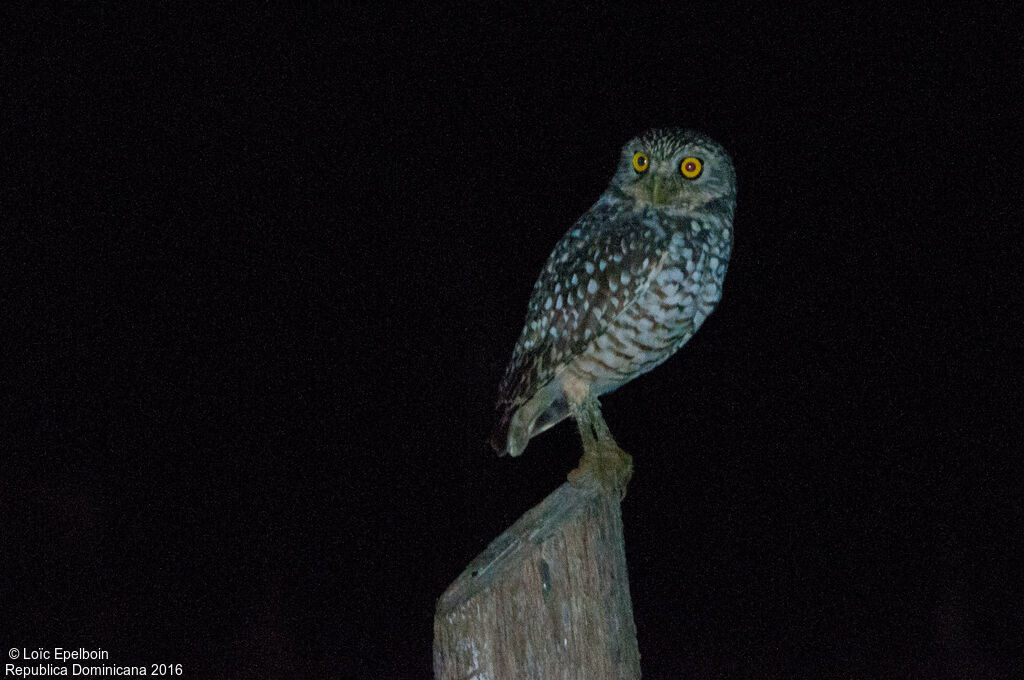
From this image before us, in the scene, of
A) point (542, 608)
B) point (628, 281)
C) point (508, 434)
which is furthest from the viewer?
point (508, 434)

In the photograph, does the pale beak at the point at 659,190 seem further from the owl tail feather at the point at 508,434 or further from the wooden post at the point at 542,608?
the wooden post at the point at 542,608

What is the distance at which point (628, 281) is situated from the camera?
7.42 feet

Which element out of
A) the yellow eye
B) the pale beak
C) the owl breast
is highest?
the yellow eye

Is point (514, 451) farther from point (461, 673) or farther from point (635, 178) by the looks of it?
point (461, 673)

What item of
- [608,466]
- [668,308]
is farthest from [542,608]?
[668,308]

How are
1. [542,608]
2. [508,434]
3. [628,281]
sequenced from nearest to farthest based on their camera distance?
[542,608] → [628,281] → [508,434]

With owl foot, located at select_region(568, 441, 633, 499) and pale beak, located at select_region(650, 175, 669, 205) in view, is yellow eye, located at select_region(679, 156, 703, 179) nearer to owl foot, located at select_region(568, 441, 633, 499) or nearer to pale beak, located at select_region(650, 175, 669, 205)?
pale beak, located at select_region(650, 175, 669, 205)

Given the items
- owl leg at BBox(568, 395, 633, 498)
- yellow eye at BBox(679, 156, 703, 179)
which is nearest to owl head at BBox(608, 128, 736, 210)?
yellow eye at BBox(679, 156, 703, 179)

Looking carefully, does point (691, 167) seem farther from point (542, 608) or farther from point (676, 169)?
point (542, 608)

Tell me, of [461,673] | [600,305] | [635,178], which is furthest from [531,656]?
[635,178]

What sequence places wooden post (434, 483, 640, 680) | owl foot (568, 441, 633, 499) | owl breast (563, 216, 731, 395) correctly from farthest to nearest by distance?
owl breast (563, 216, 731, 395), owl foot (568, 441, 633, 499), wooden post (434, 483, 640, 680)

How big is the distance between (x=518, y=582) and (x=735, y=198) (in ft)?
4.32

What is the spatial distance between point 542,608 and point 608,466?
722 millimetres

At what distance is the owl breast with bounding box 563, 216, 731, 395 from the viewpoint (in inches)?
89.0
